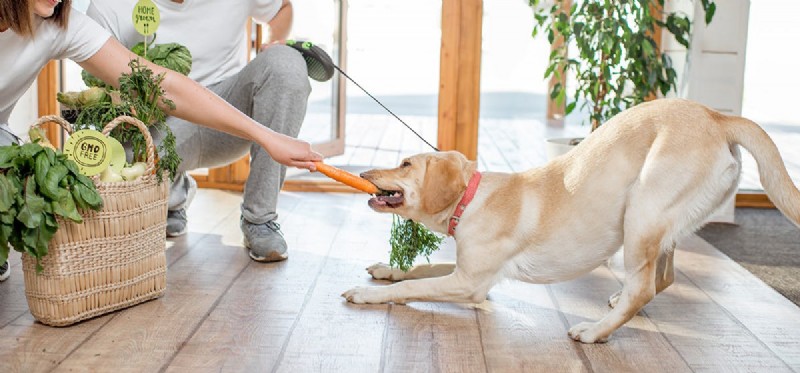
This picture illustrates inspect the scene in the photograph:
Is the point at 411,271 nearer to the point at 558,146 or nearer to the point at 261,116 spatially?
the point at 261,116

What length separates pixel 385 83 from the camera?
5762 millimetres

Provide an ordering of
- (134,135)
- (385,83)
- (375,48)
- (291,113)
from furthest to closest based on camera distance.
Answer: (385,83) → (375,48) → (291,113) → (134,135)

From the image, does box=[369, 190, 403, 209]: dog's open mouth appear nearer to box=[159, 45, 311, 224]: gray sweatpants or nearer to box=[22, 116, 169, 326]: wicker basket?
box=[22, 116, 169, 326]: wicker basket

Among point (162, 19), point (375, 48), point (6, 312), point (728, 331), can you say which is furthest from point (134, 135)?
point (375, 48)

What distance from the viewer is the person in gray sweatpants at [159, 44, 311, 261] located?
317 centimetres

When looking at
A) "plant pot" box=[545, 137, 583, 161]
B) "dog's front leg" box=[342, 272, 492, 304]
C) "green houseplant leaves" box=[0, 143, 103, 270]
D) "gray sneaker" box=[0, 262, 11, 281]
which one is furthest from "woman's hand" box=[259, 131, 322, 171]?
"plant pot" box=[545, 137, 583, 161]

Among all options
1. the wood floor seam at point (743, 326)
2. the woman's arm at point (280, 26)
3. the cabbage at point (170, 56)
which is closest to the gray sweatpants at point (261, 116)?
the cabbage at point (170, 56)

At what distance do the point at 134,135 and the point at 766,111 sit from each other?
3.21 metres

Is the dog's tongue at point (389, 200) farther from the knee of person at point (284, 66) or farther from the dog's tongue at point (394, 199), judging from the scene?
the knee of person at point (284, 66)

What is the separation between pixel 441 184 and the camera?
254 centimetres

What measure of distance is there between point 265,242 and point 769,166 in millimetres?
1575

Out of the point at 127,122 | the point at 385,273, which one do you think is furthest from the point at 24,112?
the point at 385,273

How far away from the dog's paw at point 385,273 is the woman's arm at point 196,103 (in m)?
0.53

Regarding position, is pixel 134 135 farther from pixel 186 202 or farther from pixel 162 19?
pixel 186 202
